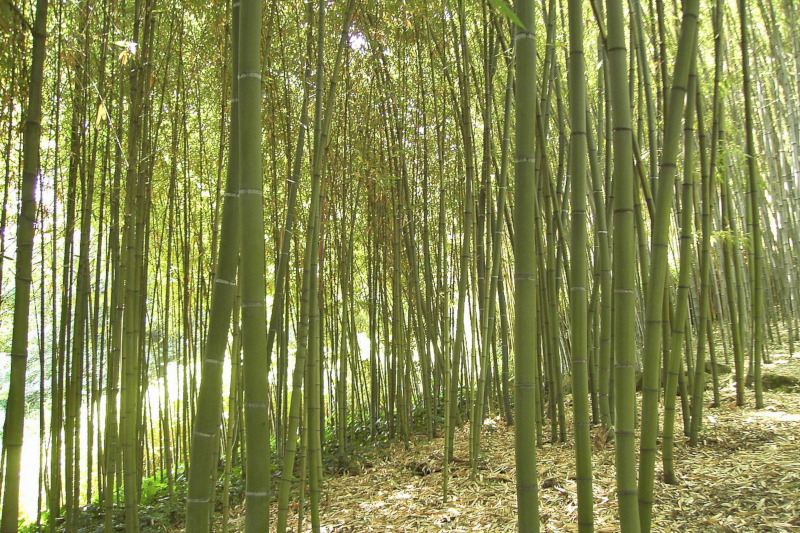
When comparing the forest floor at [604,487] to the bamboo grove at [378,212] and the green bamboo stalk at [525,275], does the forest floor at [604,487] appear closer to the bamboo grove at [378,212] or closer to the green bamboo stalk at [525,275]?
the bamboo grove at [378,212]

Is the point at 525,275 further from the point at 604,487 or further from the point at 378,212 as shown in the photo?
the point at 378,212

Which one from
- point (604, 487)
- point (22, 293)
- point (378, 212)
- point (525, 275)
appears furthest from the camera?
point (378, 212)

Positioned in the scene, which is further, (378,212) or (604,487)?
(378,212)

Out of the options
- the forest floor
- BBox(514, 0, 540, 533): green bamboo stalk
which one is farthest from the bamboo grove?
the forest floor

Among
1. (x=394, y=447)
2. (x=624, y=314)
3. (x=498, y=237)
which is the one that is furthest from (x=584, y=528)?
(x=394, y=447)

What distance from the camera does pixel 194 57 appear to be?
3559 mm

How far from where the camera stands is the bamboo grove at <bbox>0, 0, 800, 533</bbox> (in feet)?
3.66

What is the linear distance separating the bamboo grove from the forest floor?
13cm

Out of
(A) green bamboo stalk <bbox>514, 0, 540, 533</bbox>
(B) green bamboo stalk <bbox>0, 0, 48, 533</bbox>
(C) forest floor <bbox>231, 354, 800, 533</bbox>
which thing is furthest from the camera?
(C) forest floor <bbox>231, 354, 800, 533</bbox>

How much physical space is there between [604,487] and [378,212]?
2.59 meters

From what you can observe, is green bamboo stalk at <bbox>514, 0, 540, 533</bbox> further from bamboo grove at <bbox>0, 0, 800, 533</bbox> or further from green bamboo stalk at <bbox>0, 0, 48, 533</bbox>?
green bamboo stalk at <bbox>0, 0, 48, 533</bbox>

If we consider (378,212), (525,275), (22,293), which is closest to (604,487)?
(525,275)

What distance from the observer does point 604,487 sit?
91.6 inches

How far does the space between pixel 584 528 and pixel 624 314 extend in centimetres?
46
